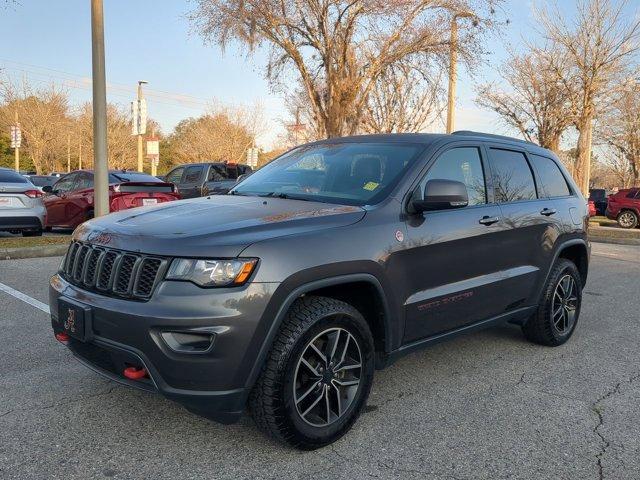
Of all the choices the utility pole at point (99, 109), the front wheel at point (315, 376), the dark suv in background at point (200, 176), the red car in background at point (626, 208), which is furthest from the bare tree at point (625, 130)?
the front wheel at point (315, 376)

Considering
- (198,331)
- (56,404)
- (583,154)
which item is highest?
(583,154)

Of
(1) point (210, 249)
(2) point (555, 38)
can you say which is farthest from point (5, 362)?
(2) point (555, 38)

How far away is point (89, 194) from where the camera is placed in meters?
11.5

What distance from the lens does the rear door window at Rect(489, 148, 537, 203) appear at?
4414 millimetres

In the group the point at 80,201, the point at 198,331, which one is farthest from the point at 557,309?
the point at 80,201

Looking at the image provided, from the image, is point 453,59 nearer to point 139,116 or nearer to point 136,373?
point 139,116

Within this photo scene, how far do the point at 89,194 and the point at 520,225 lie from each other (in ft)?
30.8

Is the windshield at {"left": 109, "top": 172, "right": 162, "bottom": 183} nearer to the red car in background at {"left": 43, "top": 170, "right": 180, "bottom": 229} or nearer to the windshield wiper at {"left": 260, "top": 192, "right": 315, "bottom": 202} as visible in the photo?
the red car in background at {"left": 43, "top": 170, "right": 180, "bottom": 229}

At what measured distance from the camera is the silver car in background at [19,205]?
10.0 metres

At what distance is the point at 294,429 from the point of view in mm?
2918

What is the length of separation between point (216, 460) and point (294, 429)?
43cm

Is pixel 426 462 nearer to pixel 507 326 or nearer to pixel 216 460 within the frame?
pixel 216 460

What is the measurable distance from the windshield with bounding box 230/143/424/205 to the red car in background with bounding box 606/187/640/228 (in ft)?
72.9

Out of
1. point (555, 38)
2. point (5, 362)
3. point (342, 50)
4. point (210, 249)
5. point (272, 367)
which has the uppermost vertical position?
point (555, 38)
